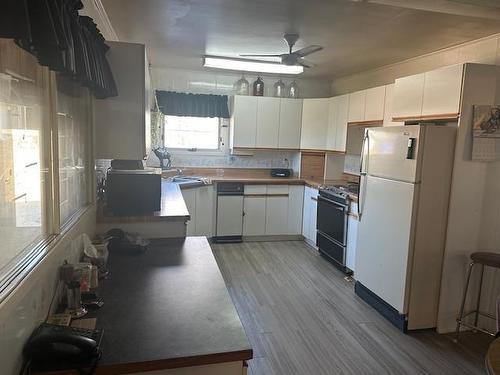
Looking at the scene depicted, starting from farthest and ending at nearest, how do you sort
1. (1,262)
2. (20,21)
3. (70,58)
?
1. (70,58)
2. (1,262)
3. (20,21)

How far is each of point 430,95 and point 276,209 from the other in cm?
266

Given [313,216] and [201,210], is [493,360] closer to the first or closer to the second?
[313,216]

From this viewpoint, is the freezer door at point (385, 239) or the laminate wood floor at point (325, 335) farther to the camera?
the freezer door at point (385, 239)

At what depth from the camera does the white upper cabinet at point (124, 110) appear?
7.25 feet

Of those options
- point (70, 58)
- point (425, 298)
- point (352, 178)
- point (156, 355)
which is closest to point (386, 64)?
point (352, 178)

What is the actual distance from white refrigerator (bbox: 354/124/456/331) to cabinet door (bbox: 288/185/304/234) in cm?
198

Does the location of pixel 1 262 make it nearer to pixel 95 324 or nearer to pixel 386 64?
pixel 95 324

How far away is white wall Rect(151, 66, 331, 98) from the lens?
510cm

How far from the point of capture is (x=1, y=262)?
105 centimetres

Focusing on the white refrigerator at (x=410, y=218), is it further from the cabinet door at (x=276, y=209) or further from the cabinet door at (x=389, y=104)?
the cabinet door at (x=276, y=209)

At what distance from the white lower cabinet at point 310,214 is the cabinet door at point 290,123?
739mm

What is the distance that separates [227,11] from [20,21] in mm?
2084

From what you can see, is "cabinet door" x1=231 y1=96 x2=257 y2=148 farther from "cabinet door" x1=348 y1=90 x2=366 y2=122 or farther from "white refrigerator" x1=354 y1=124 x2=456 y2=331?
"white refrigerator" x1=354 y1=124 x2=456 y2=331

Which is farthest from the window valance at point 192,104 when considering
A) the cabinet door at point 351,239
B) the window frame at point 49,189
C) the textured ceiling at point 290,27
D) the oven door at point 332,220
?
the window frame at point 49,189
